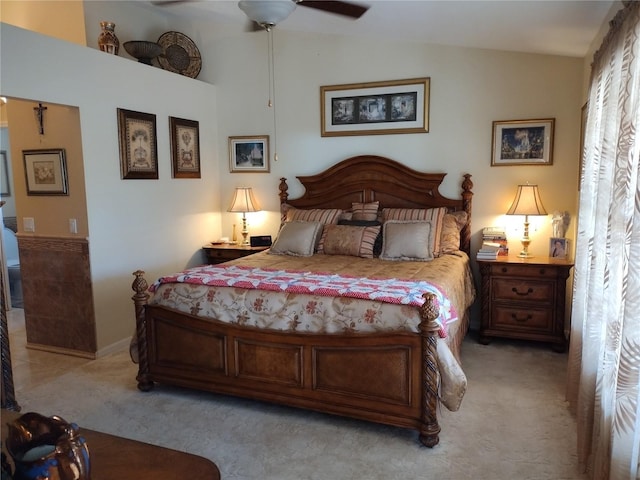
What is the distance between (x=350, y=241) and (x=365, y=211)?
20.9 inches

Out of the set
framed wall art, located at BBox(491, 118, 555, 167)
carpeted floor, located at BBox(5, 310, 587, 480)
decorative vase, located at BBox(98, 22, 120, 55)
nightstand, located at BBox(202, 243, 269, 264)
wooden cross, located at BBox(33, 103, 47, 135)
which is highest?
decorative vase, located at BBox(98, 22, 120, 55)

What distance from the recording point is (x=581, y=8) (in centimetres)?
282

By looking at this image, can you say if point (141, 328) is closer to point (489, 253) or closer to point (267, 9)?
point (267, 9)

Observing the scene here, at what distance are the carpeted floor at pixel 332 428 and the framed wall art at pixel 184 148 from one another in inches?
83.6

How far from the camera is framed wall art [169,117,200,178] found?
192 inches

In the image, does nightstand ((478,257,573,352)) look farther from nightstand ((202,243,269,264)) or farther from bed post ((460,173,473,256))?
nightstand ((202,243,269,264))

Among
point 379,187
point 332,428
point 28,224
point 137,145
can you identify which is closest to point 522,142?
point 379,187

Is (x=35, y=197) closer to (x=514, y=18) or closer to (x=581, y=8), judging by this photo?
(x=514, y=18)

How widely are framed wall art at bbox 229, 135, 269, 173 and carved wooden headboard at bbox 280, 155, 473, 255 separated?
0.54 meters

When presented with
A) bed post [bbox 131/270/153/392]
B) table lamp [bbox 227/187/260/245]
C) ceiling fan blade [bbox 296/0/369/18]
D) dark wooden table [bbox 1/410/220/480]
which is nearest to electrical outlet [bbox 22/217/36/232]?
bed post [bbox 131/270/153/392]

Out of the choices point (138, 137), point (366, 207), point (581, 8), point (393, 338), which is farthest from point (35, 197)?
point (581, 8)

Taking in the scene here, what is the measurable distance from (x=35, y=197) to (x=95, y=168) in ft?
2.15

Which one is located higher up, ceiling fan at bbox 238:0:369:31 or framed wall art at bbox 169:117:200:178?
ceiling fan at bbox 238:0:369:31

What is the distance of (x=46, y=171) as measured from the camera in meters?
4.06
